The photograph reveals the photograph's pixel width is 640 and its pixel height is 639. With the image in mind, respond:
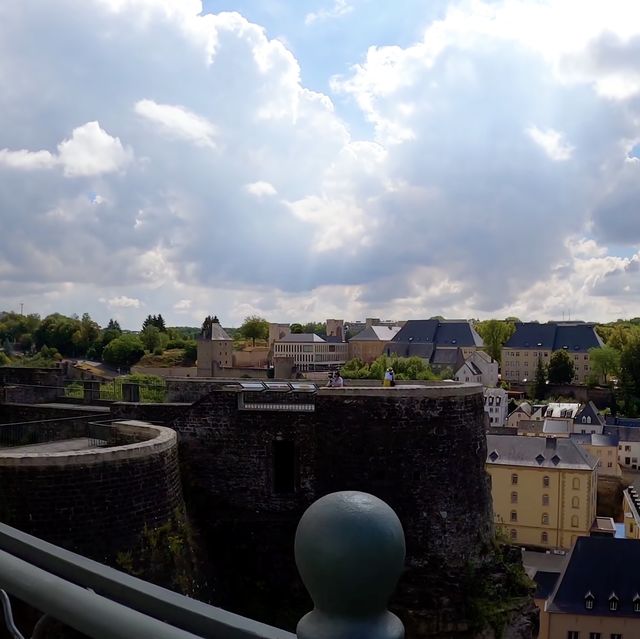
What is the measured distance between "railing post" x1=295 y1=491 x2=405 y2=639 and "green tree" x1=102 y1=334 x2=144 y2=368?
95964 mm

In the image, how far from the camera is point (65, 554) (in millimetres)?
1892

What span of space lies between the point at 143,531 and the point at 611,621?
25417mm

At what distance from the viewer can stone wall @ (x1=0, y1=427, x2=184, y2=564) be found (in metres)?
9.25

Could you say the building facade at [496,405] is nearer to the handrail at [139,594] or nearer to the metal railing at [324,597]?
the handrail at [139,594]

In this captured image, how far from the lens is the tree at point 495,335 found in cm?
10906

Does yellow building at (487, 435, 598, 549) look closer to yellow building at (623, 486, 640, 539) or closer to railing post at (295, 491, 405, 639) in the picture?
yellow building at (623, 486, 640, 539)

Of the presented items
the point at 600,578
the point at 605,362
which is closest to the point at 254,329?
the point at 605,362

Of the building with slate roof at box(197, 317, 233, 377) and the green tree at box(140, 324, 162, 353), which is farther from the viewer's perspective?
the green tree at box(140, 324, 162, 353)

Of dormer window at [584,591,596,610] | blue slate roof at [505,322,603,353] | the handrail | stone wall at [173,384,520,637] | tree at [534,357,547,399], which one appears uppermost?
blue slate roof at [505,322,603,353]

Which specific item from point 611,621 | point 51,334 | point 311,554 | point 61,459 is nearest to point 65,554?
point 311,554

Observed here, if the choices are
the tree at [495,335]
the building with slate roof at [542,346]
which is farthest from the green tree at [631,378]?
Answer: the tree at [495,335]

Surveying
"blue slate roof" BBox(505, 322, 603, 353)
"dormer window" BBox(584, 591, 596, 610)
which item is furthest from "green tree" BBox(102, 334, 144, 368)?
"dormer window" BBox(584, 591, 596, 610)

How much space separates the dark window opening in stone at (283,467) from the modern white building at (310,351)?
81.8 meters

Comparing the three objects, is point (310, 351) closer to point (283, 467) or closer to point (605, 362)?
point (605, 362)
